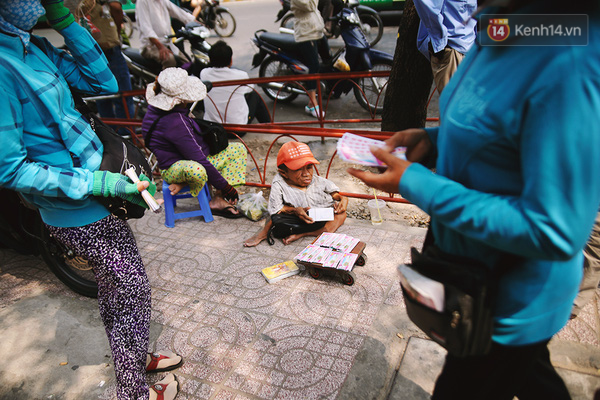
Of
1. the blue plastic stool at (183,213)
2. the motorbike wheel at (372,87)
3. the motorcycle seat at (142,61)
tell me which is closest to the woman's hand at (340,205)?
the blue plastic stool at (183,213)

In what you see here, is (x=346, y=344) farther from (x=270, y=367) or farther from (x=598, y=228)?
(x=598, y=228)

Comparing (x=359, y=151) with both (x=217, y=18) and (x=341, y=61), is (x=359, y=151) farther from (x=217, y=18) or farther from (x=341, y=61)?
(x=217, y=18)

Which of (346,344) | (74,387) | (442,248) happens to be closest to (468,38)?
(346,344)

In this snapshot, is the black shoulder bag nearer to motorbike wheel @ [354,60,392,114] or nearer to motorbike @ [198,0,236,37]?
motorbike wheel @ [354,60,392,114]

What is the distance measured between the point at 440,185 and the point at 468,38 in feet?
10.3

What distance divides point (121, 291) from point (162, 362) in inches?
26.8

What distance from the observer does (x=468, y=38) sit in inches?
145

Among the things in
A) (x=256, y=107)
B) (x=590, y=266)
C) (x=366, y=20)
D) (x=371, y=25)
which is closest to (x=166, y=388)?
(x=590, y=266)

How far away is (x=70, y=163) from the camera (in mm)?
1764

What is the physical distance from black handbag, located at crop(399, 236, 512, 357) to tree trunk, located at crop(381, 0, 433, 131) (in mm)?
3517

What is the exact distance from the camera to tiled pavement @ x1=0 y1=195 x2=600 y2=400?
2273 millimetres

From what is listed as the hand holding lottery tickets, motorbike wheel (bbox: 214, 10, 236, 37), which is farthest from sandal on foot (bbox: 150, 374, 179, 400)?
motorbike wheel (bbox: 214, 10, 236, 37)

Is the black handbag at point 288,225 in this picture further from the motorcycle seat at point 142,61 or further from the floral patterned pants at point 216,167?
the motorcycle seat at point 142,61

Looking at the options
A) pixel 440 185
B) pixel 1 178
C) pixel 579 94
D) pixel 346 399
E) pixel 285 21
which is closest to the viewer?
pixel 579 94
